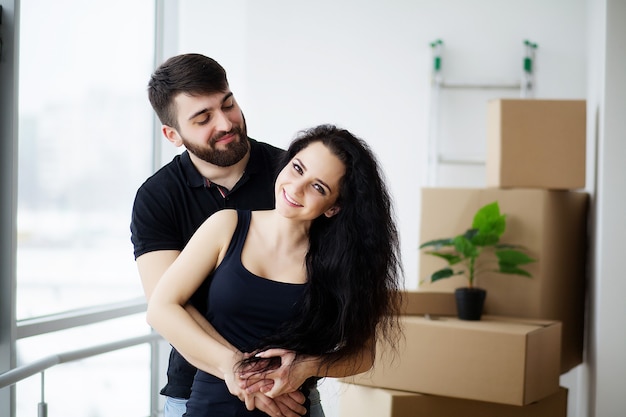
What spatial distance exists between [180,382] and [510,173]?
1893 mm

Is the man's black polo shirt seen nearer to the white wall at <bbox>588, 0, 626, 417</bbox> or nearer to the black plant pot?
the black plant pot

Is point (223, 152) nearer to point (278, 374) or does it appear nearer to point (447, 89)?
point (278, 374)

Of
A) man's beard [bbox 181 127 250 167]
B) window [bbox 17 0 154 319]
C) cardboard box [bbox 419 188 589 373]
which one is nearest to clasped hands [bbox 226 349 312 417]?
man's beard [bbox 181 127 250 167]

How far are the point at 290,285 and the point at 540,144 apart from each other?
6.65ft

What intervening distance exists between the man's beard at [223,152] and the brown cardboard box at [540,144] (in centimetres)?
171

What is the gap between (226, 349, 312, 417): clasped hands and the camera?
1.37 m

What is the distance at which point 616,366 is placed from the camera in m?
3.03

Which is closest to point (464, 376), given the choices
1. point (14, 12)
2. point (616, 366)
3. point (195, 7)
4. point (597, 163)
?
point (616, 366)

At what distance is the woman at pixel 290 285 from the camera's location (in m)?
1.40

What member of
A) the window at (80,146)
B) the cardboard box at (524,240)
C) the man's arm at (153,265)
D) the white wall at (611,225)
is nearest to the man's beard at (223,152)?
the man's arm at (153,265)

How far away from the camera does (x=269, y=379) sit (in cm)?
139

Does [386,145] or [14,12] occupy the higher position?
[14,12]

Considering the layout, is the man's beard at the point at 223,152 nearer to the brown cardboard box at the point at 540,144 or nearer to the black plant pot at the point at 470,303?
the black plant pot at the point at 470,303

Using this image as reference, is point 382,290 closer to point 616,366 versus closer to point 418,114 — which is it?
point 616,366
